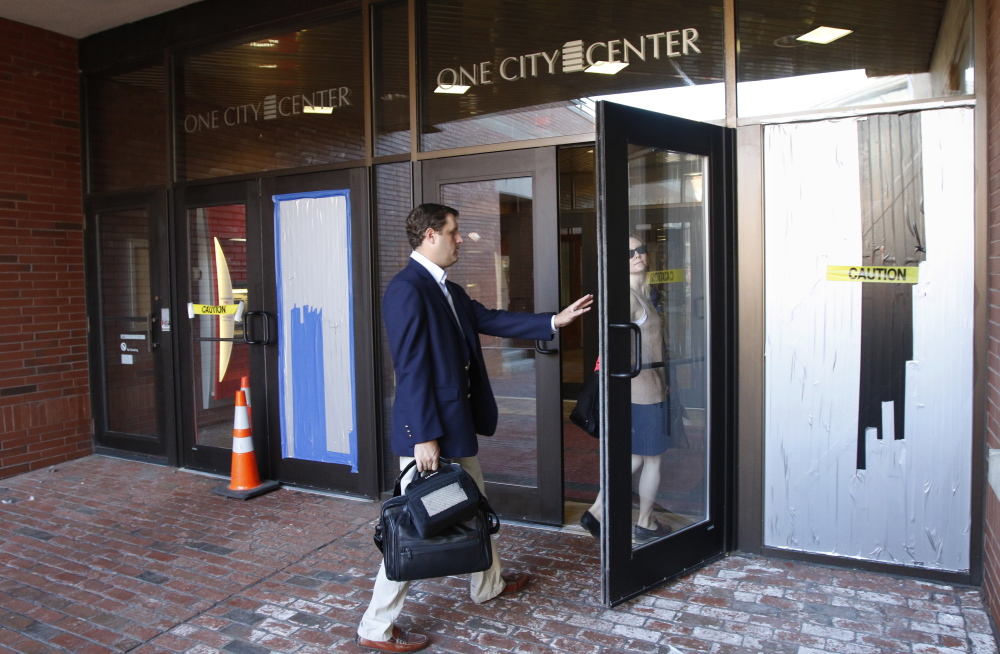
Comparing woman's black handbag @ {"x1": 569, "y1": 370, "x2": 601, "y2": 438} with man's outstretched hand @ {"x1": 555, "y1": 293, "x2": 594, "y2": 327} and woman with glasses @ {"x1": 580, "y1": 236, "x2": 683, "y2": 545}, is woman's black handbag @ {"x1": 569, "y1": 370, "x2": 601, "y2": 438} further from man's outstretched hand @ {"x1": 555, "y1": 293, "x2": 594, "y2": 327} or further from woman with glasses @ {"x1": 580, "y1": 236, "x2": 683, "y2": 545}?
man's outstretched hand @ {"x1": 555, "y1": 293, "x2": 594, "y2": 327}

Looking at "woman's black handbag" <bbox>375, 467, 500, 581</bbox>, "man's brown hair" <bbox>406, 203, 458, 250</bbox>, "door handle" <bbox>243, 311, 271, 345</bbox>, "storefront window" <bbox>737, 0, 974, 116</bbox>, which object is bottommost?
"woman's black handbag" <bbox>375, 467, 500, 581</bbox>

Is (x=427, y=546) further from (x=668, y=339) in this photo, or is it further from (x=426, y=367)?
(x=668, y=339)

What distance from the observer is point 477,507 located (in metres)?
2.94

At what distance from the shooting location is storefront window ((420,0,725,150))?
4043 mm

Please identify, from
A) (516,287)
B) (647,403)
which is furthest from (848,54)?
(516,287)

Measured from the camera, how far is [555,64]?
4.44 m

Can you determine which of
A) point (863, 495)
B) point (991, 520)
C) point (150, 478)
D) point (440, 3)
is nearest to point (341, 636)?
point (863, 495)

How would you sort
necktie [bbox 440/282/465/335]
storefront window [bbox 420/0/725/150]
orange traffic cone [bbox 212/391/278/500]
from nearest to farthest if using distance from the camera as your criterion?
necktie [bbox 440/282/465/335]
storefront window [bbox 420/0/725/150]
orange traffic cone [bbox 212/391/278/500]

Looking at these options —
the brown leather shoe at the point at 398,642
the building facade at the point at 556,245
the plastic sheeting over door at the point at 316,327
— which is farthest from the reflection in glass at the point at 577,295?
the brown leather shoe at the point at 398,642

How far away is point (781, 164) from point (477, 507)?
7.73 feet

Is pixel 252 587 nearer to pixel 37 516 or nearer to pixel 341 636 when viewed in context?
pixel 341 636

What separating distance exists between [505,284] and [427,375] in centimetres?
156

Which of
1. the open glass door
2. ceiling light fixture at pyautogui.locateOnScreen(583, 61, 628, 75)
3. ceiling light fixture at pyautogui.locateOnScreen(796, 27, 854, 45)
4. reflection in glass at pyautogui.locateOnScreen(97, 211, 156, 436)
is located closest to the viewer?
the open glass door

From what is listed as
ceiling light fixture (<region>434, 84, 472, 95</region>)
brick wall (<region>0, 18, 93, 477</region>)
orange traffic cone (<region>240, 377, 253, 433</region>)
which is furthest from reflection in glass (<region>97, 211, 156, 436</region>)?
ceiling light fixture (<region>434, 84, 472, 95</region>)
